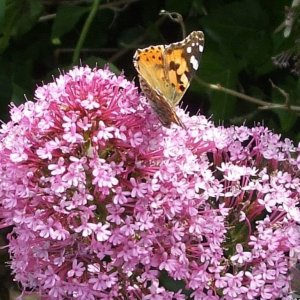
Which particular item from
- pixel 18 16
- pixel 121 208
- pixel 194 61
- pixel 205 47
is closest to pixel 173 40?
pixel 205 47

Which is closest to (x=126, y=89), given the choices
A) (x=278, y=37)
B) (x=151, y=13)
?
(x=278, y=37)

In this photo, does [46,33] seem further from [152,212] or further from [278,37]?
[152,212]

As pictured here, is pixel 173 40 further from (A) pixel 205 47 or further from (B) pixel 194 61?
(B) pixel 194 61

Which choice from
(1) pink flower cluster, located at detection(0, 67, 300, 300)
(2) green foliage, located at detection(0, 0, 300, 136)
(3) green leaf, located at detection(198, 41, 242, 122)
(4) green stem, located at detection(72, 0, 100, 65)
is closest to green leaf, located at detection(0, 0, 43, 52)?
(2) green foliage, located at detection(0, 0, 300, 136)

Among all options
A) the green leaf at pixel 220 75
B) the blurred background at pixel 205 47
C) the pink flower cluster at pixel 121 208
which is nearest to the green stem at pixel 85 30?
the blurred background at pixel 205 47

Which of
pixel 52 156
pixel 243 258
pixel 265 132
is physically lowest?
pixel 243 258

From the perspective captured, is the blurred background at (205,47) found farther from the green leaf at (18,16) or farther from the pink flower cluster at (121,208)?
the pink flower cluster at (121,208)
